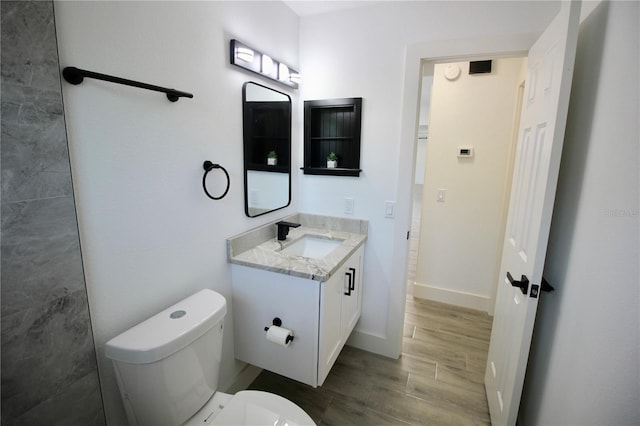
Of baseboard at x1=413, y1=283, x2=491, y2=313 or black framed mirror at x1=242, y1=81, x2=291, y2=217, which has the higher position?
black framed mirror at x1=242, y1=81, x2=291, y2=217

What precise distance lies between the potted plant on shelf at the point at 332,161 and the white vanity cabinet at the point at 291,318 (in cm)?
76

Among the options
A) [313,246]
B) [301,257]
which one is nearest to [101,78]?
[301,257]

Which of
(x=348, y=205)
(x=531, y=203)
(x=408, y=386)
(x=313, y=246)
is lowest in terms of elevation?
(x=408, y=386)

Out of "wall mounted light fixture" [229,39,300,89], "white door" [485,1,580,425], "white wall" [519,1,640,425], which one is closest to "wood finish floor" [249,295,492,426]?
"white door" [485,1,580,425]

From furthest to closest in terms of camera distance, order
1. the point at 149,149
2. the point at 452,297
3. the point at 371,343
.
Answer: the point at 452,297 → the point at 371,343 → the point at 149,149

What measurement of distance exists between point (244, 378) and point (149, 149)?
1503 mm

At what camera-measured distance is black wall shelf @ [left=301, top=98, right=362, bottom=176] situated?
81.0 inches

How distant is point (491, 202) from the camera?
2658 mm

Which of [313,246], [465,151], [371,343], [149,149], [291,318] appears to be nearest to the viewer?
[149,149]

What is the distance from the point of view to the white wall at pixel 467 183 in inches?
99.7

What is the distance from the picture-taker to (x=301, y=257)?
65.1 inches

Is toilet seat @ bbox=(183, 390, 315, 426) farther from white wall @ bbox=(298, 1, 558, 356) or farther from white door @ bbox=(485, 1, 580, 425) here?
white wall @ bbox=(298, 1, 558, 356)

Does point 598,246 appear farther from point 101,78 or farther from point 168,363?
point 101,78

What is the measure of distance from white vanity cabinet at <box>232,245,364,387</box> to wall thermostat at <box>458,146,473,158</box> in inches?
66.3
